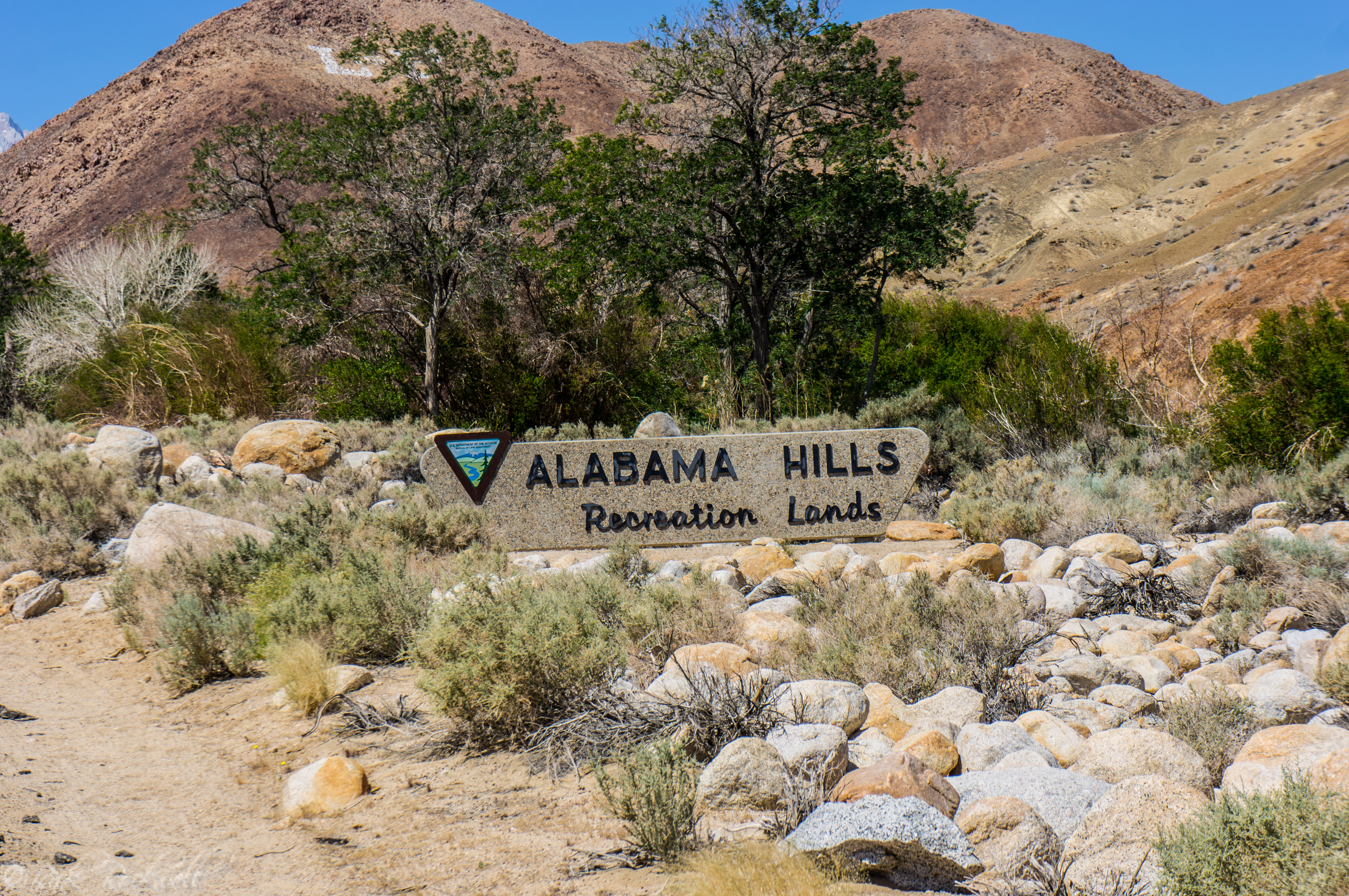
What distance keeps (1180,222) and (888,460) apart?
3697 centimetres

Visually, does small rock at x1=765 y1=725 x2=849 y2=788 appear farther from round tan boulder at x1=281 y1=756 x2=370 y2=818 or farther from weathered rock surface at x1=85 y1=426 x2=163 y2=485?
weathered rock surface at x1=85 y1=426 x2=163 y2=485

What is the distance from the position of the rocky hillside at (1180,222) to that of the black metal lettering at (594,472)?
9320 mm

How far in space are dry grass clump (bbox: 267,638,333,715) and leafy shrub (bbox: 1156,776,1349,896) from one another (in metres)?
3.16

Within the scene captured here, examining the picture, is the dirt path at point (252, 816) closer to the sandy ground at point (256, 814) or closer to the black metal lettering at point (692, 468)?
the sandy ground at point (256, 814)

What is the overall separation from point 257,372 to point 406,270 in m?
2.97

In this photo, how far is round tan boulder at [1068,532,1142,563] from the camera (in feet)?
18.2

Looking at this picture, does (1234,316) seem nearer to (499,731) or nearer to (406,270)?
(406,270)

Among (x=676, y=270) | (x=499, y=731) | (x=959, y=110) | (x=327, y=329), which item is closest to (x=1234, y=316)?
(x=676, y=270)

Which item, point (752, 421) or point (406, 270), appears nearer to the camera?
point (752, 421)

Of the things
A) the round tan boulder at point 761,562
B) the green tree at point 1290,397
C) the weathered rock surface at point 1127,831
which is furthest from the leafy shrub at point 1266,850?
the green tree at point 1290,397

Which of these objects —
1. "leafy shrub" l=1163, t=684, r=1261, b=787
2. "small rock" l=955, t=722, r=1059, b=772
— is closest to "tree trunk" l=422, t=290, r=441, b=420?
"small rock" l=955, t=722, r=1059, b=772

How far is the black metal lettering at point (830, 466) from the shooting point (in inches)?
286

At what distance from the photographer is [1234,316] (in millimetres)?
18719

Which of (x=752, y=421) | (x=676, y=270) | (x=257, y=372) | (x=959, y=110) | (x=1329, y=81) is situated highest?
(x=959, y=110)
